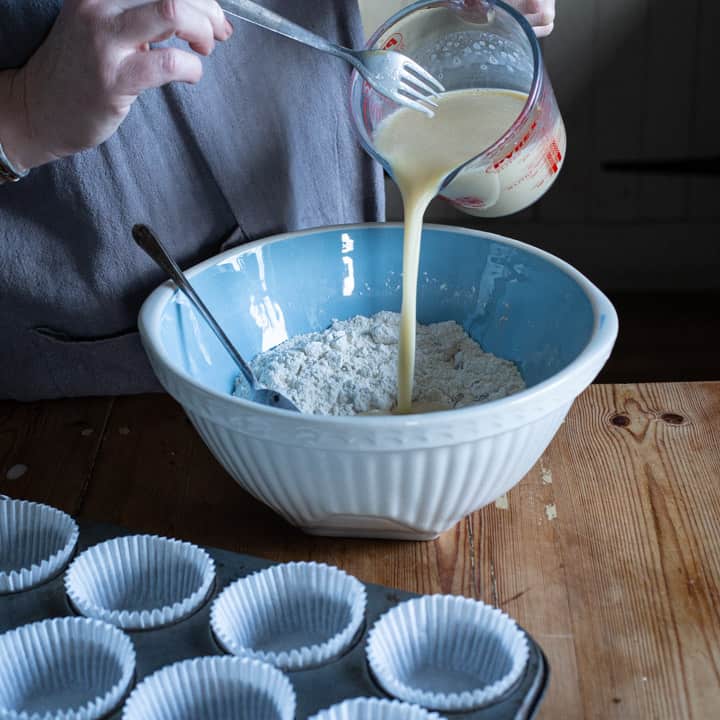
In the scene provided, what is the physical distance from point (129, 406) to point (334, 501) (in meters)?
0.34

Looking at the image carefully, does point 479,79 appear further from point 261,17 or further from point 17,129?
point 17,129

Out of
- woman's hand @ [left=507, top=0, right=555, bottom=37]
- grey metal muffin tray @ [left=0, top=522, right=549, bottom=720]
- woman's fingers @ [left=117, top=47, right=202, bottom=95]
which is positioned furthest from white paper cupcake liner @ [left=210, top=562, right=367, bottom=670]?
woman's hand @ [left=507, top=0, right=555, bottom=37]

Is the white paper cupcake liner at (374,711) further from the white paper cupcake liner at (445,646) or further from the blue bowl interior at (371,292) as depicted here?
the blue bowl interior at (371,292)

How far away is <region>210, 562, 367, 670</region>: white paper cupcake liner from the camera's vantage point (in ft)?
2.20

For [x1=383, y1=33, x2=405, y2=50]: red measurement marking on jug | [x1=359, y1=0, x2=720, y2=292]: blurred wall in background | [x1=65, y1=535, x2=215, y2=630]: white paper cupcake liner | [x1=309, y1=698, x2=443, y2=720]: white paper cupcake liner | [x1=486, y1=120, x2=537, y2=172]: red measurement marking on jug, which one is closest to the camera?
[x1=309, y1=698, x2=443, y2=720]: white paper cupcake liner

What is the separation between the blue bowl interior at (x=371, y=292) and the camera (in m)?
0.88

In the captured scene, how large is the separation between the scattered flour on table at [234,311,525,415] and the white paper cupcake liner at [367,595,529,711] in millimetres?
242

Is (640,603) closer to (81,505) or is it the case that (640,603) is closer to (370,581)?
(370,581)

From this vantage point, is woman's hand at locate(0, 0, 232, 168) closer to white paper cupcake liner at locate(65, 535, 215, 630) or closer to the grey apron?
the grey apron

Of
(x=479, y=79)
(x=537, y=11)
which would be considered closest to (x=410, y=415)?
(x=479, y=79)

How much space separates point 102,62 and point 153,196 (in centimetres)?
24

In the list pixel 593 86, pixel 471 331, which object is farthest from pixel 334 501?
pixel 593 86

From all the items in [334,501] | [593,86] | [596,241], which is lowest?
[596,241]

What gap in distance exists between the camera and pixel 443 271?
38.8 inches
